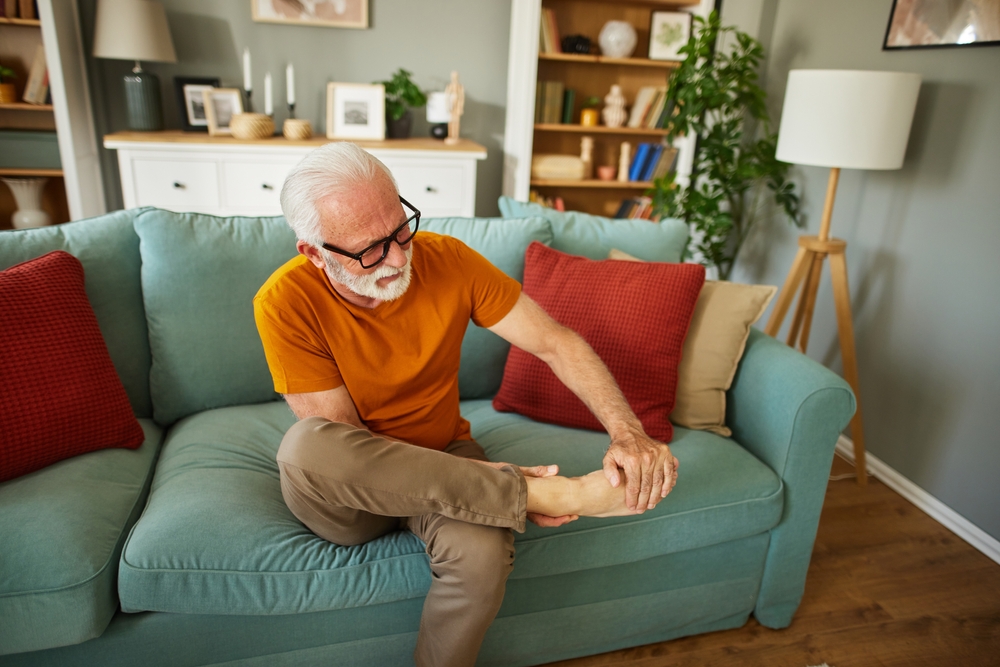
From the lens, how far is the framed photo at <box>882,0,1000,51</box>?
1947 millimetres

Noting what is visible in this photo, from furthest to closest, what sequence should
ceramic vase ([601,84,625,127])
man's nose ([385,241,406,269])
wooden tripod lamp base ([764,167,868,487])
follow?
ceramic vase ([601,84,625,127]) < wooden tripod lamp base ([764,167,868,487]) < man's nose ([385,241,406,269])

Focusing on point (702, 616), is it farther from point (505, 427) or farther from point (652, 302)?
point (652, 302)

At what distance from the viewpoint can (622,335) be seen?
64.3 inches

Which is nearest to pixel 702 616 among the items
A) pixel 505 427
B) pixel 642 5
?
pixel 505 427

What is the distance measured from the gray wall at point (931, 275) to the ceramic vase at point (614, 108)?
99 cm

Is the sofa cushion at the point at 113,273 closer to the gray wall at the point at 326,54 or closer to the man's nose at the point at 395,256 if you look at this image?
the man's nose at the point at 395,256

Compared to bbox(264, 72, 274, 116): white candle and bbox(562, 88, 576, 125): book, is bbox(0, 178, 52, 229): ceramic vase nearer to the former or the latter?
bbox(264, 72, 274, 116): white candle

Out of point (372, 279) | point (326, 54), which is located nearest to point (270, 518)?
point (372, 279)

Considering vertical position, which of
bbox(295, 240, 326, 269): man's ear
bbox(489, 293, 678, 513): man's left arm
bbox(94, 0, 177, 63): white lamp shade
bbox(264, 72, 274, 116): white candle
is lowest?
bbox(489, 293, 678, 513): man's left arm

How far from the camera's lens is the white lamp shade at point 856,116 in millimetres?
1991

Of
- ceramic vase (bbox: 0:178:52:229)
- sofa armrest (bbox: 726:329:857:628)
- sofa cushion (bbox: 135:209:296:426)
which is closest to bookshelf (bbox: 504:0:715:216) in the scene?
sofa cushion (bbox: 135:209:296:426)

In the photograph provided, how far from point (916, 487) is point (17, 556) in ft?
7.93

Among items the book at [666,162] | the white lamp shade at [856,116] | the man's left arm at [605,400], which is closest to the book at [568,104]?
the book at [666,162]

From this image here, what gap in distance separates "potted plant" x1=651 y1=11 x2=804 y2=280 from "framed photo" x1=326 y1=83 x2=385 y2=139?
131cm
